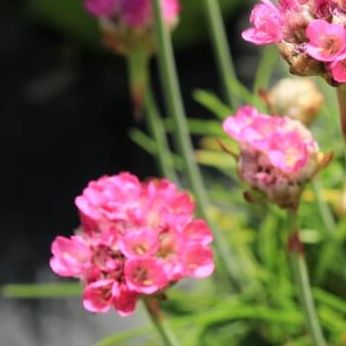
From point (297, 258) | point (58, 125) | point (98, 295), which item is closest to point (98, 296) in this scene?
point (98, 295)

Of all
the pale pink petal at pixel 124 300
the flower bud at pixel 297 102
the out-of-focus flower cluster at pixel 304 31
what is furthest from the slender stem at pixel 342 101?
the flower bud at pixel 297 102

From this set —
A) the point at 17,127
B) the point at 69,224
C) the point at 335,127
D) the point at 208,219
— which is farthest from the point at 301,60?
the point at 17,127

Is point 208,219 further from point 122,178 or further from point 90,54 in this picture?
point 90,54

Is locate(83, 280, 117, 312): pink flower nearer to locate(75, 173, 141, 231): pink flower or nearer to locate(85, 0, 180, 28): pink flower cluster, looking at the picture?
locate(75, 173, 141, 231): pink flower

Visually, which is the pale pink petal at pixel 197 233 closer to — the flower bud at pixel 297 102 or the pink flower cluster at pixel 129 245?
the pink flower cluster at pixel 129 245

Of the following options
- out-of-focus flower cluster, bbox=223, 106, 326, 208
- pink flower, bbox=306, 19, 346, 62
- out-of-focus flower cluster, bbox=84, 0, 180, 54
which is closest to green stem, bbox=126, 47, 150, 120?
out-of-focus flower cluster, bbox=84, 0, 180, 54

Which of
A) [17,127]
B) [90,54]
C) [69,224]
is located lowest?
[69,224]

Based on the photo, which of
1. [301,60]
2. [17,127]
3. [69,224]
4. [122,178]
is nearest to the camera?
[301,60]
